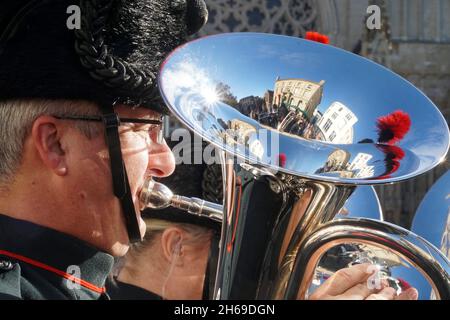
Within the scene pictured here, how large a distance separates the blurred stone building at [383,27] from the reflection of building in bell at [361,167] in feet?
31.4

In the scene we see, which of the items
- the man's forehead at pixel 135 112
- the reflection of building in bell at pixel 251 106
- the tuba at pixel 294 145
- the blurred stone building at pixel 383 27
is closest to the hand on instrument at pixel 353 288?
the tuba at pixel 294 145

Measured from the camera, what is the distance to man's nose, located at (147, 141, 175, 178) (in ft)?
6.06

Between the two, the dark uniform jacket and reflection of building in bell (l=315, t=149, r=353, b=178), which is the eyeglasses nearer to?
the dark uniform jacket

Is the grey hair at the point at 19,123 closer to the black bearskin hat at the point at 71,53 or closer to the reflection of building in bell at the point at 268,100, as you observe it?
the black bearskin hat at the point at 71,53

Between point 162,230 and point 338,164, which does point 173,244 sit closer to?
point 162,230

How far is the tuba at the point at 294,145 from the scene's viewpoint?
1.76m

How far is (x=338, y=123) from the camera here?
6.44 feet

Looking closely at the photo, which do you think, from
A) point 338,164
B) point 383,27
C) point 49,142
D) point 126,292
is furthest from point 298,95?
point 383,27

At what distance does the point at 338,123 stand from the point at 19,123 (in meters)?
0.79

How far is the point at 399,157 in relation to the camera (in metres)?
1.90

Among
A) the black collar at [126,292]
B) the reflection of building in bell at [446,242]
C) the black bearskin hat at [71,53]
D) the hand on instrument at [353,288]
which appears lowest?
the black collar at [126,292]

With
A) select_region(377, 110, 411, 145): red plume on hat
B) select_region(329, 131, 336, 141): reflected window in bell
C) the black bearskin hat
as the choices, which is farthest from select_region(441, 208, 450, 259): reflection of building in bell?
the black bearskin hat

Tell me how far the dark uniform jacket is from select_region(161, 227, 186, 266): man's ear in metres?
1.42
